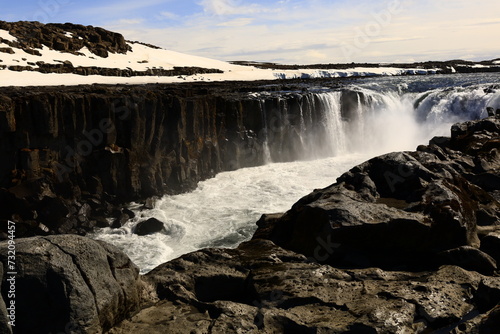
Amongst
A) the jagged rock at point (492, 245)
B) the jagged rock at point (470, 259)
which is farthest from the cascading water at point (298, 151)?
the jagged rock at point (492, 245)

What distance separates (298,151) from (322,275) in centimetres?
2432

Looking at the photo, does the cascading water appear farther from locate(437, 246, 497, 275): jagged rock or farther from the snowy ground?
the snowy ground

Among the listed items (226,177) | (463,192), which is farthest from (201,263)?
(226,177)

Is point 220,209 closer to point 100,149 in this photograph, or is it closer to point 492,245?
point 100,149

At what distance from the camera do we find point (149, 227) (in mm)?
20016

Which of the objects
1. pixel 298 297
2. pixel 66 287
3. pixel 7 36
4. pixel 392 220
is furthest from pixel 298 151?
pixel 7 36

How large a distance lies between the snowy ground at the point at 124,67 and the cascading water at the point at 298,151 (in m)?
21.5

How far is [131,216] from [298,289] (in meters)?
13.9

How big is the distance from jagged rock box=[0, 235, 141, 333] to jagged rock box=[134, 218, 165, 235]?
11968 millimetres

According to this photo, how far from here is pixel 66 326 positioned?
6988 millimetres

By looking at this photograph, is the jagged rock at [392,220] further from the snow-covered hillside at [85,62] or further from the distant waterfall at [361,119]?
the snow-covered hillside at [85,62]

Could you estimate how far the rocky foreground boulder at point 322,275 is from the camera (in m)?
7.50

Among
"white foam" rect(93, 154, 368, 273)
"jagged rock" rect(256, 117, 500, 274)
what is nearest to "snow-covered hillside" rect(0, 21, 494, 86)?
"white foam" rect(93, 154, 368, 273)

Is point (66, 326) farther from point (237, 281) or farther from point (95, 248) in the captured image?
point (237, 281)
